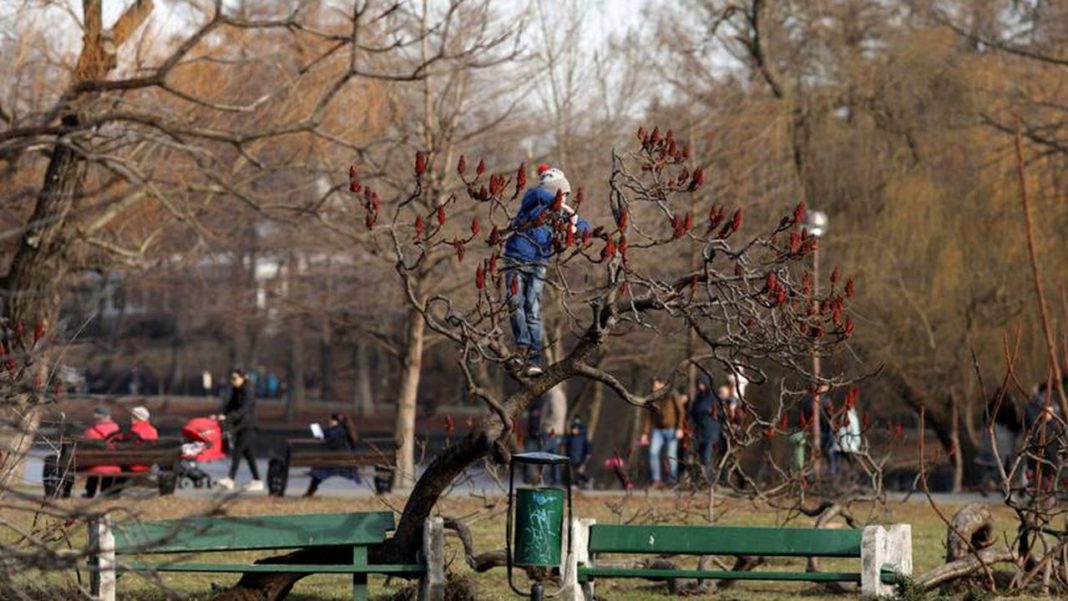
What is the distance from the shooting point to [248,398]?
28.2 metres

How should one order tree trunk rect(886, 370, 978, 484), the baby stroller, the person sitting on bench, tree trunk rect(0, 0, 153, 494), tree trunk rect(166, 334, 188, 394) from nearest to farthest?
tree trunk rect(0, 0, 153, 494)
the person sitting on bench
the baby stroller
tree trunk rect(886, 370, 978, 484)
tree trunk rect(166, 334, 188, 394)

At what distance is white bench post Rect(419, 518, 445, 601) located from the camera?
40.1ft

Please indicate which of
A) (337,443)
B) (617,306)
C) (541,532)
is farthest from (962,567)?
(337,443)

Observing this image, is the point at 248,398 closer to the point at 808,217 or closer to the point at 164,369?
the point at 808,217

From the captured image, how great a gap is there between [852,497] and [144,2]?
1330 centimetres

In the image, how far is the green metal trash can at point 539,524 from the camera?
1216cm

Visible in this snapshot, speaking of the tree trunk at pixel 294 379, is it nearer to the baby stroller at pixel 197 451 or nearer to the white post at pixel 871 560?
the baby stroller at pixel 197 451

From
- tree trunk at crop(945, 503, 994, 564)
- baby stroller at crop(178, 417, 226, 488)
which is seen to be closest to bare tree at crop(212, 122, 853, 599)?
tree trunk at crop(945, 503, 994, 564)

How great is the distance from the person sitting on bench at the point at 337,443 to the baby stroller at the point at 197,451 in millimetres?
1431

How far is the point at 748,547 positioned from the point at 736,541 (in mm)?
83

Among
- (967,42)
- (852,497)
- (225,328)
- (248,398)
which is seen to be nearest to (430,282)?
(248,398)

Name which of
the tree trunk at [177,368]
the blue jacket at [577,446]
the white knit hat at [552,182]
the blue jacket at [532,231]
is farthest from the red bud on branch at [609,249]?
the tree trunk at [177,368]

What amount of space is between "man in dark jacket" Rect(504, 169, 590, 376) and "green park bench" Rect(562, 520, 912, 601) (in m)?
1.20

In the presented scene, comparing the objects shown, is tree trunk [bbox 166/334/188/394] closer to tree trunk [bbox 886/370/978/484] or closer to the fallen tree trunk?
tree trunk [bbox 886/370/978/484]
